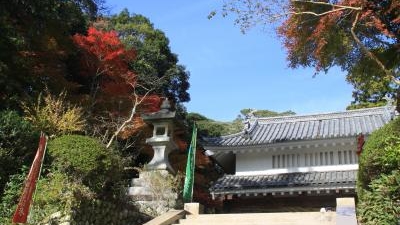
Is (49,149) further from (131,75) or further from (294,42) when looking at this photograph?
(131,75)

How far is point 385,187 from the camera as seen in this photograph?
848 cm

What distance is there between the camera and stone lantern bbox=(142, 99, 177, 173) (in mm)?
13539

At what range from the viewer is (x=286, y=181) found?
1694 cm

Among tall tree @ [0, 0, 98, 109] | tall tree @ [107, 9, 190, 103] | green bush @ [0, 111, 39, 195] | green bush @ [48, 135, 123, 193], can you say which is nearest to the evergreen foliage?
green bush @ [48, 135, 123, 193]

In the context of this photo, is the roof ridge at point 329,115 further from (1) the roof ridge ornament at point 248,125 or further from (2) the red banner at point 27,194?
(2) the red banner at point 27,194

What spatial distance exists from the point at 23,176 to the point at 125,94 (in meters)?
9.66

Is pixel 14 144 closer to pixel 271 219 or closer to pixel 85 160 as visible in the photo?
pixel 85 160

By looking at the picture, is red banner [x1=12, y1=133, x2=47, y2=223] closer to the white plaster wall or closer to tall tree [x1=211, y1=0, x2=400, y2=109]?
tall tree [x1=211, y1=0, x2=400, y2=109]

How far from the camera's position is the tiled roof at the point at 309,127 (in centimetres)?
1919

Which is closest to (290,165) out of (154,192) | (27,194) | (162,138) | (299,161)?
(299,161)

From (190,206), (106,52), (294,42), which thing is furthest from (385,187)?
(106,52)

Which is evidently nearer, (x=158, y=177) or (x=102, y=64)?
→ (x=158, y=177)

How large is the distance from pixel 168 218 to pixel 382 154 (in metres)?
4.84

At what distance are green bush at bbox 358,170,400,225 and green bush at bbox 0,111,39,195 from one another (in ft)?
25.0
